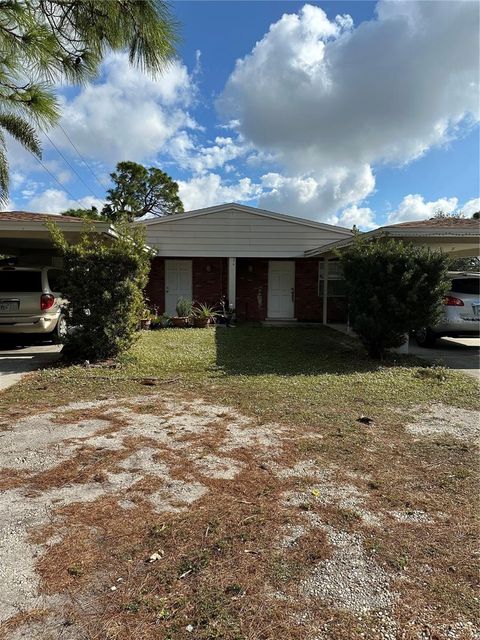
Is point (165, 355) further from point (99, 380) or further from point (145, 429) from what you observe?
point (145, 429)

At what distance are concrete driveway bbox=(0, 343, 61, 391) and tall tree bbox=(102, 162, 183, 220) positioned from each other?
26322 mm

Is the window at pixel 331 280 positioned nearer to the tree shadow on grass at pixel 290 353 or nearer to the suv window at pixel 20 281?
the tree shadow on grass at pixel 290 353

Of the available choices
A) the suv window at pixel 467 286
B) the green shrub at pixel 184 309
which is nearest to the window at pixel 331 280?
the green shrub at pixel 184 309

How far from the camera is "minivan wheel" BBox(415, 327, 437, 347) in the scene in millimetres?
10336

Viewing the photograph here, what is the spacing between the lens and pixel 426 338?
10602 millimetres

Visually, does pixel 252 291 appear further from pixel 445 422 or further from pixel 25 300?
pixel 445 422

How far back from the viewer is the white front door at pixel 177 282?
1579cm

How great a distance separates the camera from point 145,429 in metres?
4.41

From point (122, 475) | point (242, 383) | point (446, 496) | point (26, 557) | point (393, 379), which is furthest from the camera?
point (393, 379)

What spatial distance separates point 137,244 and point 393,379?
4.81 m

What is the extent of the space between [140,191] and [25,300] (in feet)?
95.6

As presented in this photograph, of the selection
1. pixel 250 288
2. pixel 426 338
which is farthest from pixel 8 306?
pixel 426 338

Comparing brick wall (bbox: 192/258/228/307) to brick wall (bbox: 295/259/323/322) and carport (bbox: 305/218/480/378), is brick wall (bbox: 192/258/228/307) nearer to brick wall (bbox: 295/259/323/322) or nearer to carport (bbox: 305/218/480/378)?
brick wall (bbox: 295/259/323/322)

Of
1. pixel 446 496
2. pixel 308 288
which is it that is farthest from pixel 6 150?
pixel 308 288
